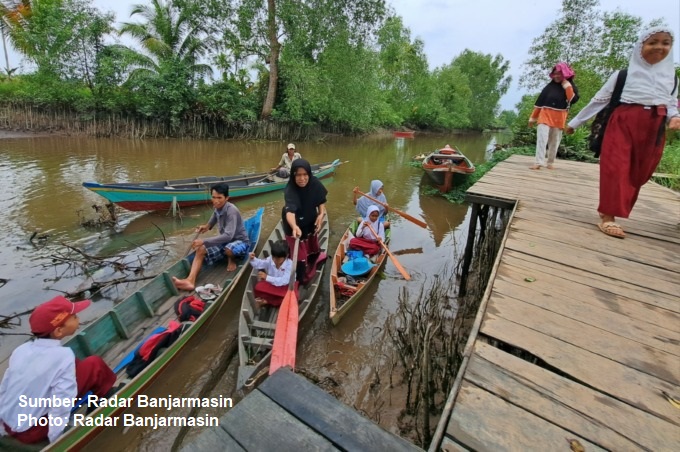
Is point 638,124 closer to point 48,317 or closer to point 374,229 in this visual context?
point 374,229

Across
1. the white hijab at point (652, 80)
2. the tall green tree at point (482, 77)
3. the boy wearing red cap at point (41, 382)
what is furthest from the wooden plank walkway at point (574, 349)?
the tall green tree at point (482, 77)

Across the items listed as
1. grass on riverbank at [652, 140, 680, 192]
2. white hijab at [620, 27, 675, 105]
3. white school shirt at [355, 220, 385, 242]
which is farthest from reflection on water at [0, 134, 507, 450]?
grass on riverbank at [652, 140, 680, 192]

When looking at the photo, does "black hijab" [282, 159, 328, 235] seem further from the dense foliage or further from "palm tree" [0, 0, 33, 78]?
"palm tree" [0, 0, 33, 78]

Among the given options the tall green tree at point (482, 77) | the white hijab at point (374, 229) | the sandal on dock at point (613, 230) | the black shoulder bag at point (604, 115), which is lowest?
the white hijab at point (374, 229)

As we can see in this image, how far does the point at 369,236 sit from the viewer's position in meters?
6.30

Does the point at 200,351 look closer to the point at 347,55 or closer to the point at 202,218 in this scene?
the point at 202,218

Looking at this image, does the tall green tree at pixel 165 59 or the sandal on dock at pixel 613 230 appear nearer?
the sandal on dock at pixel 613 230

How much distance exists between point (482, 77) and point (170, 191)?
1849 inches

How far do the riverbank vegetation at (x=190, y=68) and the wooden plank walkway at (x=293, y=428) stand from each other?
2028 centimetres

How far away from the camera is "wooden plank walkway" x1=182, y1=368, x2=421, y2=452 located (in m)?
1.10

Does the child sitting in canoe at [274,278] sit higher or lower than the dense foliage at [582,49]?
lower

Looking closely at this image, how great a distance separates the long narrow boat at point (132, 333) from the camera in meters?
2.74

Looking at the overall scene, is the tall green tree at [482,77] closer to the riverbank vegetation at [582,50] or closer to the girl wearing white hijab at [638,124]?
the riverbank vegetation at [582,50]

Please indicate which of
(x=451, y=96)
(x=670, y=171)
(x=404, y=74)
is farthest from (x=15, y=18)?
(x=451, y=96)
